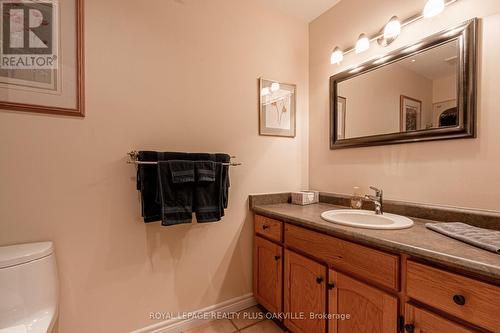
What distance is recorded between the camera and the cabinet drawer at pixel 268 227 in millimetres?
1521

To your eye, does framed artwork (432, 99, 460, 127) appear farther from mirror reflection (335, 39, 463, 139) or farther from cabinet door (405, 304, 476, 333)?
cabinet door (405, 304, 476, 333)

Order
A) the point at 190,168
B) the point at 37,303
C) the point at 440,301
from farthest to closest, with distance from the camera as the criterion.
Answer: the point at 190,168
the point at 37,303
the point at 440,301

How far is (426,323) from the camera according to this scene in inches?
31.9

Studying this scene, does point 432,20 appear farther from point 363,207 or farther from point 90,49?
point 90,49

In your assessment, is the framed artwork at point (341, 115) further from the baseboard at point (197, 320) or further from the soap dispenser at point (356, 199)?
the baseboard at point (197, 320)

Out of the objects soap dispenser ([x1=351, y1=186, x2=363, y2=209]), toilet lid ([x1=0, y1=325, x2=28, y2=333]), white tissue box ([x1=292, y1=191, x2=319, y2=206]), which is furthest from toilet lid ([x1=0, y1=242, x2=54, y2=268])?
soap dispenser ([x1=351, y1=186, x2=363, y2=209])

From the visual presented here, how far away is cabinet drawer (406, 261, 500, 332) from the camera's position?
2.20 feet

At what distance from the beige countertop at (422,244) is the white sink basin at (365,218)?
1.4 inches

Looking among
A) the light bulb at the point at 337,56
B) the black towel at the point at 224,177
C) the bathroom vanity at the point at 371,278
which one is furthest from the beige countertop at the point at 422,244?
the light bulb at the point at 337,56

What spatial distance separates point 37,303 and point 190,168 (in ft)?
3.05

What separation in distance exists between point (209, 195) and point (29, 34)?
1.26 metres

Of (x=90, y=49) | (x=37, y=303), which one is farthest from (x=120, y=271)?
(x=90, y=49)

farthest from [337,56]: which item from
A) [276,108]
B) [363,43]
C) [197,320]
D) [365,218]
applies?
[197,320]

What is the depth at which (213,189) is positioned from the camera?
1492mm
